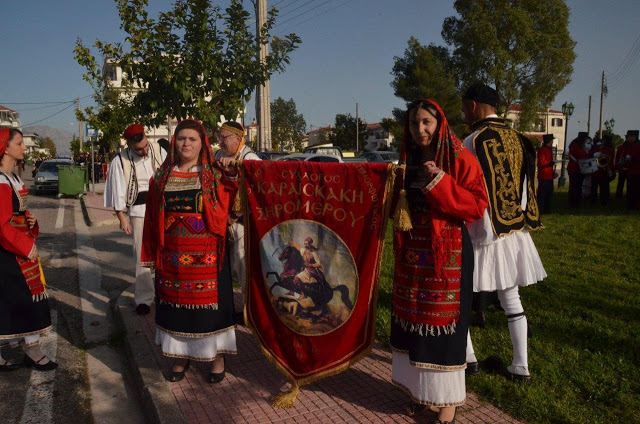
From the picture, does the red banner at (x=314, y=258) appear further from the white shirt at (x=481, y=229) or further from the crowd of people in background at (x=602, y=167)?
the crowd of people in background at (x=602, y=167)

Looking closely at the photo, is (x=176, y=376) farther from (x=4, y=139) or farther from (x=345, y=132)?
(x=345, y=132)

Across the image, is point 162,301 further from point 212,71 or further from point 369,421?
point 212,71

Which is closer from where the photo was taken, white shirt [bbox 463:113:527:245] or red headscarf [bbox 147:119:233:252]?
white shirt [bbox 463:113:527:245]

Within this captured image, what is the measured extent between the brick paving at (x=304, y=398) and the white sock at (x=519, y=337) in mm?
483

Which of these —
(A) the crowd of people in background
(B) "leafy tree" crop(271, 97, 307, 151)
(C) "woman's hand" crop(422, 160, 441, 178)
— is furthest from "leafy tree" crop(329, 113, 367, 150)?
(C) "woman's hand" crop(422, 160, 441, 178)

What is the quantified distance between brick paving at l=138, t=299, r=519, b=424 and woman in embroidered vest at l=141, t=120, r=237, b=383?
0.78 ft

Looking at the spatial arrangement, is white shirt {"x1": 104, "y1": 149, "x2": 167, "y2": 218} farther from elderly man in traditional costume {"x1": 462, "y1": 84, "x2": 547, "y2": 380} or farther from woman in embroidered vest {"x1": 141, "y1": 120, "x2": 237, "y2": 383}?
elderly man in traditional costume {"x1": 462, "y1": 84, "x2": 547, "y2": 380}

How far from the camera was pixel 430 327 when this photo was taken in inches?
122

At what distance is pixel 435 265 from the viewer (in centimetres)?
304

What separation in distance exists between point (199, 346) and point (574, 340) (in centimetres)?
341

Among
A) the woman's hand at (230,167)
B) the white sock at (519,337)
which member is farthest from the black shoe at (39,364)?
the white sock at (519,337)

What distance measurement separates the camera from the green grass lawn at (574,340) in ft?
11.3

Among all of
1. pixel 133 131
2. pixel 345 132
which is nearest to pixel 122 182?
pixel 133 131

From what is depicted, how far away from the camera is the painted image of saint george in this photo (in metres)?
3.44
